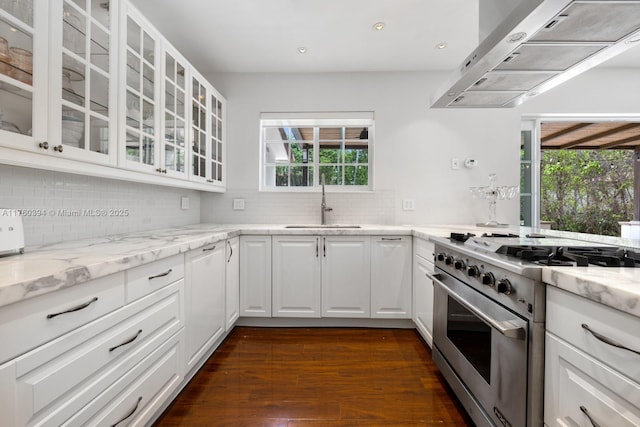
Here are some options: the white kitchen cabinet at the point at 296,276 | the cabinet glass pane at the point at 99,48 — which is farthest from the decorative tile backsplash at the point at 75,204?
the white kitchen cabinet at the point at 296,276

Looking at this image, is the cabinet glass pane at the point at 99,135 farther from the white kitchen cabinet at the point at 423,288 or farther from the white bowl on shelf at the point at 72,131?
the white kitchen cabinet at the point at 423,288

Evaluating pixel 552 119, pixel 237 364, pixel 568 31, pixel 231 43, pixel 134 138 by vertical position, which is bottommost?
pixel 237 364

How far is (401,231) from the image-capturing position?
246cm

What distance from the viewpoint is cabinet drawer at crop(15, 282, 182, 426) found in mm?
778

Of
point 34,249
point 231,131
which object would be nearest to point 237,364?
point 34,249

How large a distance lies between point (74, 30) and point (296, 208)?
7.03 ft

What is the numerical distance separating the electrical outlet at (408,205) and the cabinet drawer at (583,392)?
7.05 ft

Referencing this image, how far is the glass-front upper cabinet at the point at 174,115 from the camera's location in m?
1.97

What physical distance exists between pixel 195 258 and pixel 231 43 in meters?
1.93

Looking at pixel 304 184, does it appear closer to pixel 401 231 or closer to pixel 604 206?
pixel 401 231

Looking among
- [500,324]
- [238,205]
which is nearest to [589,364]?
[500,324]

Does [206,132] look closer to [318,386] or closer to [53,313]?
[53,313]

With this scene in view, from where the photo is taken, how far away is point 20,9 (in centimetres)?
105

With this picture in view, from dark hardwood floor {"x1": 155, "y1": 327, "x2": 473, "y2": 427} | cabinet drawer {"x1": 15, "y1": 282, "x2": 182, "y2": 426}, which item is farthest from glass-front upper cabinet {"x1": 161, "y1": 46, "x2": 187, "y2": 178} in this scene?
dark hardwood floor {"x1": 155, "y1": 327, "x2": 473, "y2": 427}
